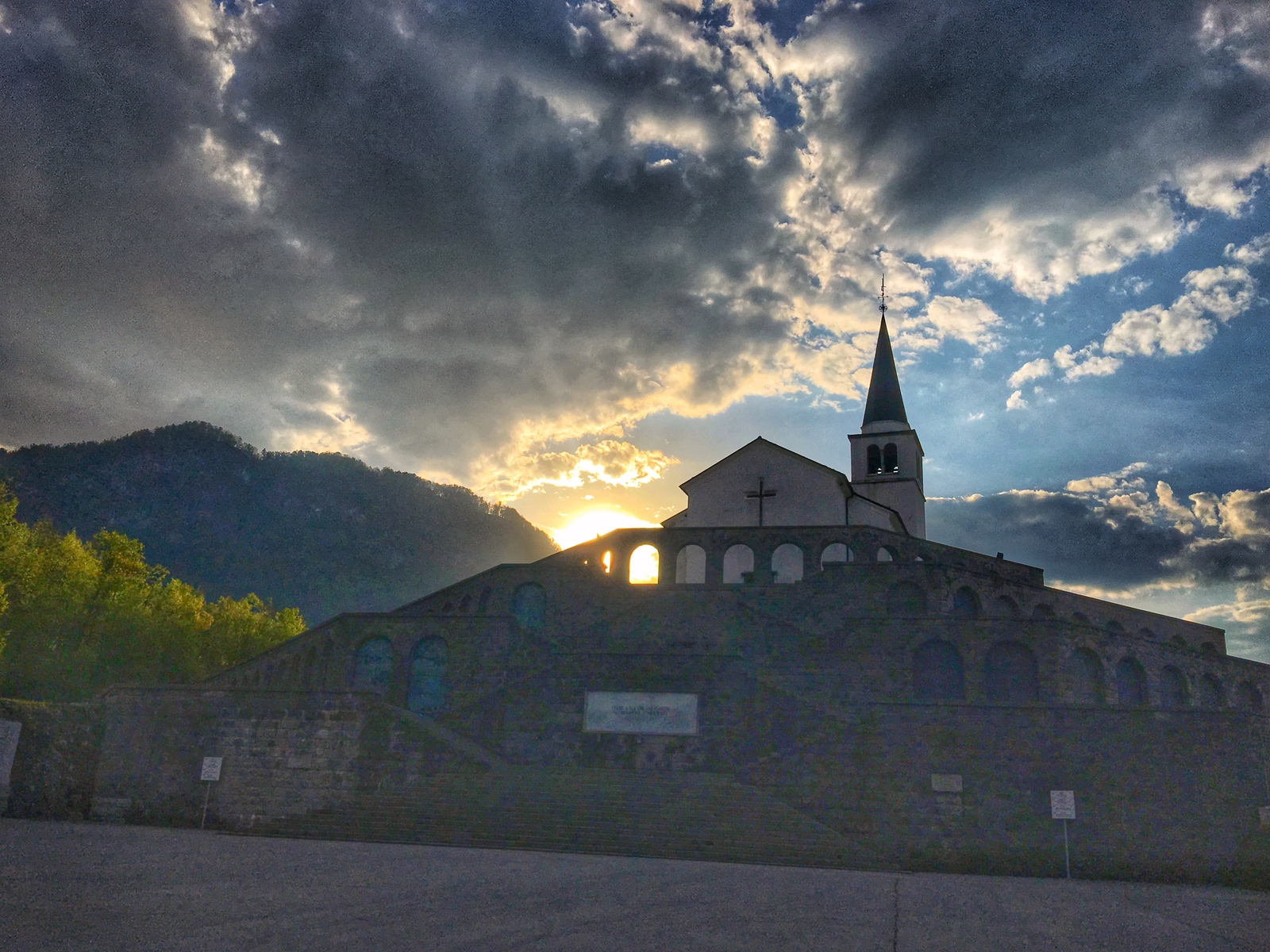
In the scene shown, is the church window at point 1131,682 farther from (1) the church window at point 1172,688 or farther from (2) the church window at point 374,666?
(2) the church window at point 374,666

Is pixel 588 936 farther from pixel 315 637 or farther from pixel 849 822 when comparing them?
pixel 315 637

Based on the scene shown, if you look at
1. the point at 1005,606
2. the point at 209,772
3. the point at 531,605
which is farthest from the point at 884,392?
the point at 209,772

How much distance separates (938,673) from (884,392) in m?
27.7

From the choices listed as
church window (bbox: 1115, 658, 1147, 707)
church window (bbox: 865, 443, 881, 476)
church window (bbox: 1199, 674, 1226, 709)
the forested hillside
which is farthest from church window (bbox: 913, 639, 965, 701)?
the forested hillside

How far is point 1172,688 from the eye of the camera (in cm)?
3206

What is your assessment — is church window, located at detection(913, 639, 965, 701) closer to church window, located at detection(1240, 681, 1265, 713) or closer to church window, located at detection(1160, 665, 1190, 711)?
church window, located at detection(1160, 665, 1190, 711)

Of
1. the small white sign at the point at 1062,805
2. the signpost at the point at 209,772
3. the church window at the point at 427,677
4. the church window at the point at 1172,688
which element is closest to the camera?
the small white sign at the point at 1062,805

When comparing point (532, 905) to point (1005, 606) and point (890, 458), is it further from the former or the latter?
point (890, 458)

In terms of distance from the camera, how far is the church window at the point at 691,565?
122ft

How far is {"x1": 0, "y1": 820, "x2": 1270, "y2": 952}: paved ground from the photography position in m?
9.27

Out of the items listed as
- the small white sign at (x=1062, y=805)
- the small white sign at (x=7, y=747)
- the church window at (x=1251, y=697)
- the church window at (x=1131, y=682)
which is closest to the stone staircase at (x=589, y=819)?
the small white sign at (x=1062, y=805)

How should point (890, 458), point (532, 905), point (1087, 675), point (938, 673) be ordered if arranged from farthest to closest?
point (890, 458), point (1087, 675), point (938, 673), point (532, 905)

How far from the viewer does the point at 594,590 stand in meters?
31.2

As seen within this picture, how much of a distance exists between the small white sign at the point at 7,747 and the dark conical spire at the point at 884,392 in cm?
4326
